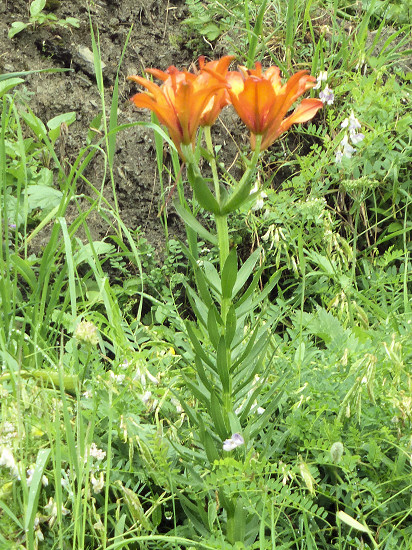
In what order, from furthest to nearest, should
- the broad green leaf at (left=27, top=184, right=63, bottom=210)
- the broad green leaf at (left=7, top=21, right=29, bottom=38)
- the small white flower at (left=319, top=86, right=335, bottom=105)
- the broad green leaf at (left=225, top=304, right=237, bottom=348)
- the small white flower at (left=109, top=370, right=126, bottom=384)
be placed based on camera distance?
the broad green leaf at (left=7, top=21, right=29, bottom=38) < the small white flower at (left=319, top=86, right=335, bottom=105) < the broad green leaf at (left=27, top=184, right=63, bottom=210) < the small white flower at (left=109, top=370, right=126, bottom=384) < the broad green leaf at (left=225, top=304, right=237, bottom=348)

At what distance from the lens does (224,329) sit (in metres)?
1.14

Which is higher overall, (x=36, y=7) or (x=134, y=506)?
(x=36, y=7)

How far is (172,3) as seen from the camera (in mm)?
2717

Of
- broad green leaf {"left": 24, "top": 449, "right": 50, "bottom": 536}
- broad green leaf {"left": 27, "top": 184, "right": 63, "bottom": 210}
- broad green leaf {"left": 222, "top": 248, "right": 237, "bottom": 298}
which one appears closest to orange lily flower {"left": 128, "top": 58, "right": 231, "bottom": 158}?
broad green leaf {"left": 222, "top": 248, "right": 237, "bottom": 298}

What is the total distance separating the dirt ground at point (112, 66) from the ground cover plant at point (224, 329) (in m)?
0.02

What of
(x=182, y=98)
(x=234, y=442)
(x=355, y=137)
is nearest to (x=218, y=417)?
(x=234, y=442)

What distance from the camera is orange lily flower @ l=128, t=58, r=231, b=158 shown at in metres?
0.98

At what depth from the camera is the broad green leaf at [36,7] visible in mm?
2467

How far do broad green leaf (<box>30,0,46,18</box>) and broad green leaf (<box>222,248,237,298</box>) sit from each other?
6.01 ft

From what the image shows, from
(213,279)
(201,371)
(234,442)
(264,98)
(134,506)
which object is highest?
(264,98)

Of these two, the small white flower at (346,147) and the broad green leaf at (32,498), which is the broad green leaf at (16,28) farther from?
the broad green leaf at (32,498)

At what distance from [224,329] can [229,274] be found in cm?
11

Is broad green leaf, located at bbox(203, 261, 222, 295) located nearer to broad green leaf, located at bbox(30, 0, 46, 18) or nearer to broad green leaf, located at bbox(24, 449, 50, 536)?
broad green leaf, located at bbox(24, 449, 50, 536)

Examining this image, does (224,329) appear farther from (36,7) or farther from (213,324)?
(36,7)
